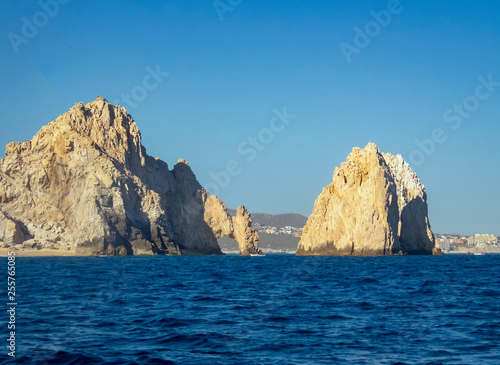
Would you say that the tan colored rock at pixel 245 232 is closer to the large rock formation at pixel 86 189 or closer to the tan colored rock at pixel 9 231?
the large rock formation at pixel 86 189

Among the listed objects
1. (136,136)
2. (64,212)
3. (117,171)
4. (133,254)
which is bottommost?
(133,254)

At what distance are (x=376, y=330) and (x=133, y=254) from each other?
9219 centimetres

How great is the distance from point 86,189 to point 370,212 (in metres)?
56.0

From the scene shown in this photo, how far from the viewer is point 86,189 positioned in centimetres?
10806

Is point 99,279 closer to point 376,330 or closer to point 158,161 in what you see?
point 376,330

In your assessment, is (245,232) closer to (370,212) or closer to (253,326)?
(370,212)

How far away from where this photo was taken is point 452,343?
17359mm

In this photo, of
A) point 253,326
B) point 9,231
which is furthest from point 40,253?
point 253,326

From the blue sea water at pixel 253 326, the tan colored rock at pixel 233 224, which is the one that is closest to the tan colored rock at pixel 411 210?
the tan colored rock at pixel 233 224

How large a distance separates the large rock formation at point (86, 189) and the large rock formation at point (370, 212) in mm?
32815

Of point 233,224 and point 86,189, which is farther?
point 233,224

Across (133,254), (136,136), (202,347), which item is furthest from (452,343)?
(136,136)

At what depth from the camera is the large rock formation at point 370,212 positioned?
114m

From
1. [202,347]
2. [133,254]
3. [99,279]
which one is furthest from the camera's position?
[133,254]
